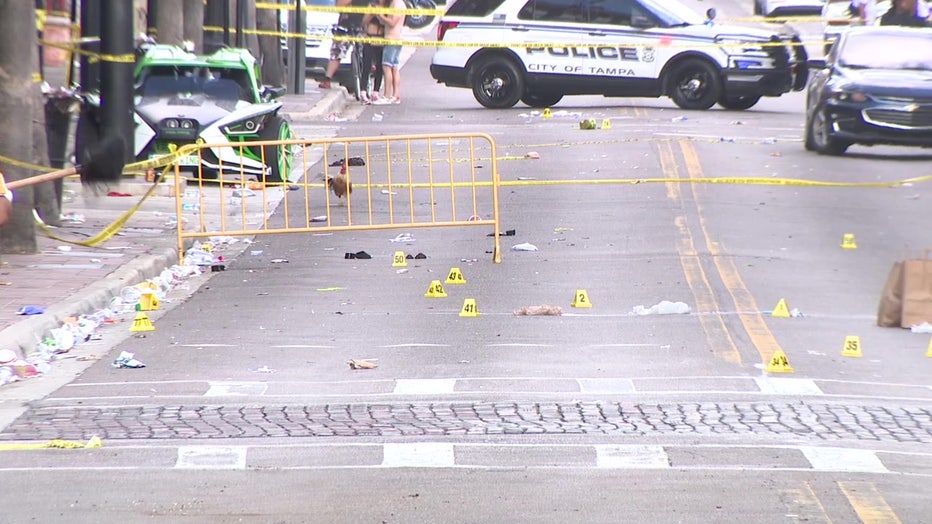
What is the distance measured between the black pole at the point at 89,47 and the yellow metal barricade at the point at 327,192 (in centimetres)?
158

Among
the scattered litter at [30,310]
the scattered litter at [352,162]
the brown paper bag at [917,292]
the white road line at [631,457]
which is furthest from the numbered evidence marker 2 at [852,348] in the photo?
the scattered litter at [352,162]

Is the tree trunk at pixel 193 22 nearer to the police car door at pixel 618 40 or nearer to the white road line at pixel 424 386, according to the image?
the police car door at pixel 618 40

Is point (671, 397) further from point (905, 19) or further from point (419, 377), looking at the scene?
point (905, 19)

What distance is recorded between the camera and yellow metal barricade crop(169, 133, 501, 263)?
15508mm

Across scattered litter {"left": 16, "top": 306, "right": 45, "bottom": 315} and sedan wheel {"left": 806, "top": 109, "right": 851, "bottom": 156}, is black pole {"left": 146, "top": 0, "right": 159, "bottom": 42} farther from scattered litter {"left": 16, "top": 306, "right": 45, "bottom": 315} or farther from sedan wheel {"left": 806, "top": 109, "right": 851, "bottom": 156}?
scattered litter {"left": 16, "top": 306, "right": 45, "bottom": 315}

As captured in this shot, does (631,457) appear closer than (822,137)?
Yes

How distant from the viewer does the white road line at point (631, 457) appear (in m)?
7.75

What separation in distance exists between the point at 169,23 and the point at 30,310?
40.0 ft

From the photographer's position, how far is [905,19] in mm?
31859

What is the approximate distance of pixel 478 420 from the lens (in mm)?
8703

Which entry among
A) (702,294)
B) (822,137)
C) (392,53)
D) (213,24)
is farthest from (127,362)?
(392,53)

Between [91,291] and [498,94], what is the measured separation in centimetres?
1725

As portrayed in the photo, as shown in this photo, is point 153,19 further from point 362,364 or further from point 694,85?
point 362,364

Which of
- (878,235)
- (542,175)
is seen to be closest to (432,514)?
(878,235)
